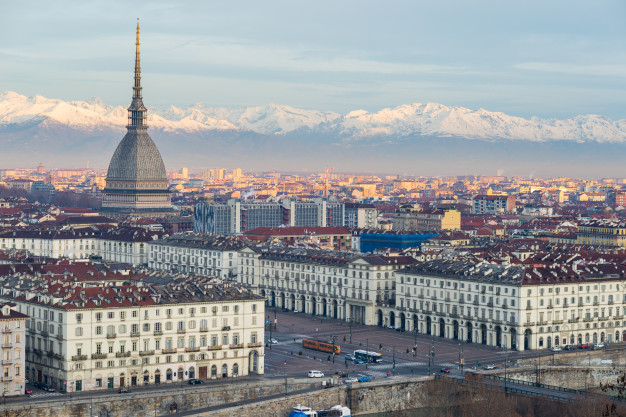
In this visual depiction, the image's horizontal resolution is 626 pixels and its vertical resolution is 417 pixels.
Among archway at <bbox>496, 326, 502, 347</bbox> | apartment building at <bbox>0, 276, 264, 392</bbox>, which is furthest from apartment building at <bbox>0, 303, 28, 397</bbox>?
archway at <bbox>496, 326, 502, 347</bbox>

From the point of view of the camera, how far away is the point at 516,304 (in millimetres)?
103625

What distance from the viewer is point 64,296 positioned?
86250 mm

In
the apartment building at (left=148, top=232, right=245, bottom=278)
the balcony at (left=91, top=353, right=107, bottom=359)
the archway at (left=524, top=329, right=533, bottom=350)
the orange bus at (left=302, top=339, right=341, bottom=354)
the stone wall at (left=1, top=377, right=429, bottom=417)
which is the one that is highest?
the apartment building at (left=148, top=232, right=245, bottom=278)

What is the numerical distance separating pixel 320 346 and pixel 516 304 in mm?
15887

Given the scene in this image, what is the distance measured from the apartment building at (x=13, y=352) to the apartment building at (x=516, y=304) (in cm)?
4020

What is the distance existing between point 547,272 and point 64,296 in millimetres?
41301

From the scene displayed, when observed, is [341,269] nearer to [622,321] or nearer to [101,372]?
[622,321]

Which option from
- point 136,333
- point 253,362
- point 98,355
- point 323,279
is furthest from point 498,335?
point 98,355

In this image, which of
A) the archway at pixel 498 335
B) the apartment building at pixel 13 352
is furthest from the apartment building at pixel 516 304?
the apartment building at pixel 13 352

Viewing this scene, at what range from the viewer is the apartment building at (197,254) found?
466 ft

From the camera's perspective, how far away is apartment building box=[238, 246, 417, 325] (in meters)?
121

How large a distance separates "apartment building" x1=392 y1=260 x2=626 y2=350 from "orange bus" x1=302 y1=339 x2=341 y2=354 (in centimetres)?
1290

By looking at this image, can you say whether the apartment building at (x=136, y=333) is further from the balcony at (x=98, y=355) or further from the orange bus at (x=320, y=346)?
the orange bus at (x=320, y=346)

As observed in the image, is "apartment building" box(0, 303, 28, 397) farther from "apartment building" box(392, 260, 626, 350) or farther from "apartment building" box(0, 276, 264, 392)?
"apartment building" box(392, 260, 626, 350)
